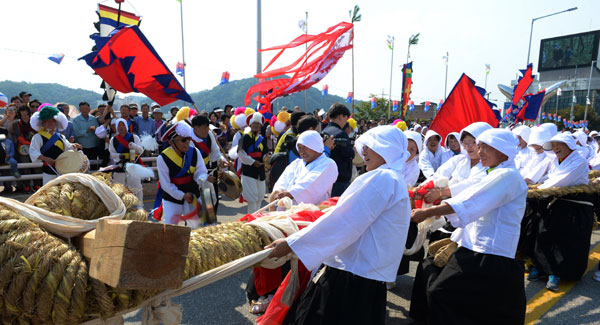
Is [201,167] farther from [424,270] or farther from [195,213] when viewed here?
[424,270]

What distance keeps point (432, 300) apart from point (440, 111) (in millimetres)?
4205

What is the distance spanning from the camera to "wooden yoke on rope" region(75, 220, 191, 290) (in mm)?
1391

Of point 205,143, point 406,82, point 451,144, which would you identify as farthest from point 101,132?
point 406,82

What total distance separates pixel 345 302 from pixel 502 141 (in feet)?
5.82

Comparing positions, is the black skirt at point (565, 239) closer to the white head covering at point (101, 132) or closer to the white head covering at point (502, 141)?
the white head covering at point (502, 141)

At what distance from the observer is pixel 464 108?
639 centimetres

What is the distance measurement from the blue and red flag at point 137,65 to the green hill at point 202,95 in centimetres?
6716

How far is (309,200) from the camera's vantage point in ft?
13.2

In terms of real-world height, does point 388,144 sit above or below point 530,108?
below

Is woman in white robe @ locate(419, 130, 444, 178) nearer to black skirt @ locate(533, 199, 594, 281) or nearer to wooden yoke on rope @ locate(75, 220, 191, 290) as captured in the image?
black skirt @ locate(533, 199, 594, 281)

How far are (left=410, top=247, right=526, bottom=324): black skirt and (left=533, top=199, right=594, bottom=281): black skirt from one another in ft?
7.05

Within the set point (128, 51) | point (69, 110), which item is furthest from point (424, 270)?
point (69, 110)

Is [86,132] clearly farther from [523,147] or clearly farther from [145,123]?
[523,147]

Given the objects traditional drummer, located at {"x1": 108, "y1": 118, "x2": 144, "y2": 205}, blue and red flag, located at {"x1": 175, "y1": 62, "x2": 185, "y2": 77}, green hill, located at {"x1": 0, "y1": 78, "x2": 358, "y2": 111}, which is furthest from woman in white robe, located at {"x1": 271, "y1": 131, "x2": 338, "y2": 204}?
green hill, located at {"x1": 0, "y1": 78, "x2": 358, "y2": 111}
